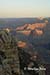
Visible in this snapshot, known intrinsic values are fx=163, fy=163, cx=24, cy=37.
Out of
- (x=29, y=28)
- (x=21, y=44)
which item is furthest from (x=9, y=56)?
(x=29, y=28)

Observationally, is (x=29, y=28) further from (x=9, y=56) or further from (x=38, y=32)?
(x=9, y=56)

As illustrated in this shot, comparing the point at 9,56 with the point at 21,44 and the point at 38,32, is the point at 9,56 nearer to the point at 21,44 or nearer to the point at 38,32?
the point at 21,44

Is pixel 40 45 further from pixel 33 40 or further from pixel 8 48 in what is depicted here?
pixel 8 48

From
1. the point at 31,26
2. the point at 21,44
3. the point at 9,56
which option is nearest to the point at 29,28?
the point at 31,26

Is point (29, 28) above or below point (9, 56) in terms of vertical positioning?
above

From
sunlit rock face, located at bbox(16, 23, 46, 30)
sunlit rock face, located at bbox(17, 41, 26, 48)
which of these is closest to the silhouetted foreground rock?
sunlit rock face, located at bbox(17, 41, 26, 48)

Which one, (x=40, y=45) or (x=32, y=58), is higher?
(x=40, y=45)

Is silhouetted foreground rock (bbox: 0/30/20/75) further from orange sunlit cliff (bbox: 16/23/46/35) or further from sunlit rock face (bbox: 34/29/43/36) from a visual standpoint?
sunlit rock face (bbox: 34/29/43/36)

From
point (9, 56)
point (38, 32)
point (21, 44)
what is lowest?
point (9, 56)

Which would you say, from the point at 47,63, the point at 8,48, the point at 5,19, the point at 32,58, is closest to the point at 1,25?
the point at 5,19

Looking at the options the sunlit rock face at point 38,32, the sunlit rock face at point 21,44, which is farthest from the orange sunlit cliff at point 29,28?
the sunlit rock face at point 21,44

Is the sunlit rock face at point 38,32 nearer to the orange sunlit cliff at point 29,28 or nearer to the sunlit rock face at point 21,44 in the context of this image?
the orange sunlit cliff at point 29,28
